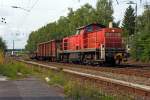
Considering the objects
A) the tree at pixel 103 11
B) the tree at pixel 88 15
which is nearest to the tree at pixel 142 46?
the tree at pixel 88 15

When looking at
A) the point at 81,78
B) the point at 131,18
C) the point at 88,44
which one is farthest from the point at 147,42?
the point at 131,18

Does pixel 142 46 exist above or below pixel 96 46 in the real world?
above

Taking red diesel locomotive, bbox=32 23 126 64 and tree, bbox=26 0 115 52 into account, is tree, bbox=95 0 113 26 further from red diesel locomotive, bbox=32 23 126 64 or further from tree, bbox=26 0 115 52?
red diesel locomotive, bbox=32 23 126 64

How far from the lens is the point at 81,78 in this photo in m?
23.7

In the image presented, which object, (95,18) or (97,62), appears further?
(95,18)

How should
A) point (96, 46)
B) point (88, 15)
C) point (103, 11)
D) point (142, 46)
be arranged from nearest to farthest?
point (96, 46) < point (142, 46) < point (103, 11) < point (88, 15)

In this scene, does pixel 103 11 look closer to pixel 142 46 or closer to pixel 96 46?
pixel 142 46

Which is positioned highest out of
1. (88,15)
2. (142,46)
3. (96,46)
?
(88,15)

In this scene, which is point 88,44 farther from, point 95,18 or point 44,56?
point 95,18

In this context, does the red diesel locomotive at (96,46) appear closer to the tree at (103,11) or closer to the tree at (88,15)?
the tree at (88,15)

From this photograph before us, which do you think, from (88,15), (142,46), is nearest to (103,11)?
(88,15)

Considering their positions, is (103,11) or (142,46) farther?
(103,11)

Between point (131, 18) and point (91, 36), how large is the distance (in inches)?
3496

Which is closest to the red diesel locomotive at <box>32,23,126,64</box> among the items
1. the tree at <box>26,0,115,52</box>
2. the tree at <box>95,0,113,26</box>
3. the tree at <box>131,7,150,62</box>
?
the tree at <box>131,7,150,62</box>
